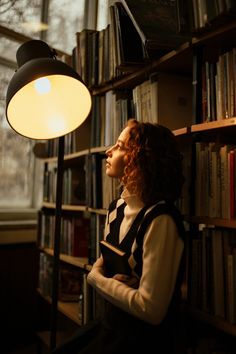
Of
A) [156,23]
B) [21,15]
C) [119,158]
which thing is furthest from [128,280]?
[21,15]

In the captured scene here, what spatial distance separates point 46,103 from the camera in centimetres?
142

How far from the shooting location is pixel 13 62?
2557 mm

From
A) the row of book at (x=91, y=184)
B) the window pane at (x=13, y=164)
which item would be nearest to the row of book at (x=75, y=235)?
the row of book at (x=91, y=184)

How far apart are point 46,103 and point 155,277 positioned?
0.87 metres

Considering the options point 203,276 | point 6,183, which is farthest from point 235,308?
point 6,183

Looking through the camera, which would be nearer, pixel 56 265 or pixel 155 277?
pixel 155 277

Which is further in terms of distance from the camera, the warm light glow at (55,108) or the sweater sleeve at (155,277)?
the warm light glow at (55,108)

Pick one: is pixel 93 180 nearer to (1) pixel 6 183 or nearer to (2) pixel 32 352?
(1) pixel 6 183

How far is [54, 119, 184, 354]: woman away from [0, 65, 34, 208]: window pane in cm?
154

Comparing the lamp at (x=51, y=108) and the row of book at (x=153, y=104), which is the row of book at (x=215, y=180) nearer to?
the row of book at (x=153, y=104)

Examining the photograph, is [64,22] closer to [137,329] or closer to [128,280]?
[128,280]

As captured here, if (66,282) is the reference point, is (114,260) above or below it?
above

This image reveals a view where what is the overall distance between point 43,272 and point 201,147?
1.57 m

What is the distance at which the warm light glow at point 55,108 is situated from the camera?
137 cm
